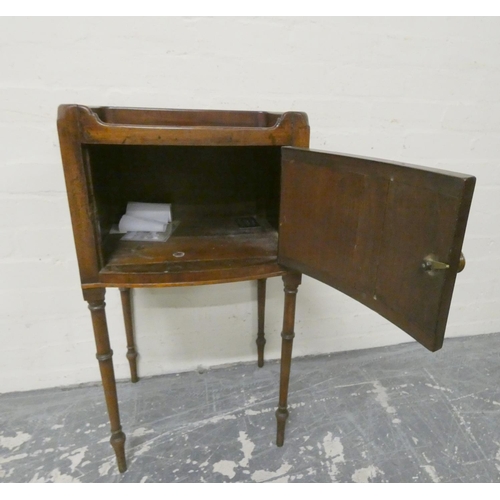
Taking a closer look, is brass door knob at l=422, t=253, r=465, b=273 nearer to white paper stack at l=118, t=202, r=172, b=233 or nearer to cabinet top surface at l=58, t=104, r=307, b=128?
cabinet top surface at l=58, t=104, r=307, b=128

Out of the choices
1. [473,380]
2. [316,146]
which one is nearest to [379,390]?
[473,380]

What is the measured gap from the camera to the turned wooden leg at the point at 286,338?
3.27ft

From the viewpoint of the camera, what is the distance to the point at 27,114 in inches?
42.4

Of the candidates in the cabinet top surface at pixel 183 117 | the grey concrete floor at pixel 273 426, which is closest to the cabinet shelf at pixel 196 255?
the cabinet top surface at pixel 183 117

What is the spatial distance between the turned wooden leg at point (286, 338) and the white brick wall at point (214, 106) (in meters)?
0.40

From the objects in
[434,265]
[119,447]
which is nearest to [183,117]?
[434,265]

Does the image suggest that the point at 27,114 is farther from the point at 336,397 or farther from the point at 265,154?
the point at 336,397

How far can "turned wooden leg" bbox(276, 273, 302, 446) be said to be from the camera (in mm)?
996

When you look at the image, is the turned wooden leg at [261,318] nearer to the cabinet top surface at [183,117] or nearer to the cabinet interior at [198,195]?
the cabinet interior at [198,195]

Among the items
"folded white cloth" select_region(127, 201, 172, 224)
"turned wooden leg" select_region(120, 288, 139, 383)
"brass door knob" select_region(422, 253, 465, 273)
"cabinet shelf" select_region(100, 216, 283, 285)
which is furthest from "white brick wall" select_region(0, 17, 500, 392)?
"brass door knob" select_region(422, 253, 465, 273)

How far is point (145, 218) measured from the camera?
1.08m

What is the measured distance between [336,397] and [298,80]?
42.8 inches

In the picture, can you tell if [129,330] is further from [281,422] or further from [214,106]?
[214,106]

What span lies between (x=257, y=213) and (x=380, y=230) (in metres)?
0.57
